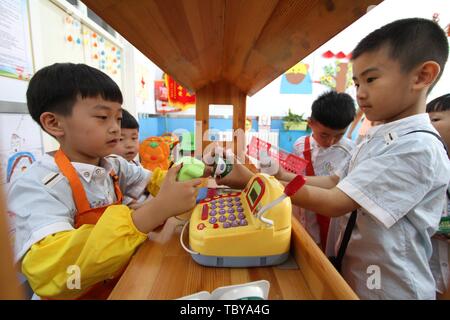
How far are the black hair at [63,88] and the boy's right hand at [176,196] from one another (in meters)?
0.31

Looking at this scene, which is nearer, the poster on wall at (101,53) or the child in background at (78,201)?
the child in background at (78,201)

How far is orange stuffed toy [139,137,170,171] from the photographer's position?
1289 mm

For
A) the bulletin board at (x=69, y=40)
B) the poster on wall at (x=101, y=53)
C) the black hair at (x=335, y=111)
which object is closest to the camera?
the black hair at (x=335, y=111)

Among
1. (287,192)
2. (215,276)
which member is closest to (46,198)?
(215,276)

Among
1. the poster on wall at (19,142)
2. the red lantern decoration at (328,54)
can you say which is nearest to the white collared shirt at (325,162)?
the poster on wall at (19,142)

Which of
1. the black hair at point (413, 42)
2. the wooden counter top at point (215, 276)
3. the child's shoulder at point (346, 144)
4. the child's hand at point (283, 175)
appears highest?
the black hair at point (413, 42)

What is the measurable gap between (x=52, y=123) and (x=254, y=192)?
524 mm

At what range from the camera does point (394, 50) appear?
47 centimetres

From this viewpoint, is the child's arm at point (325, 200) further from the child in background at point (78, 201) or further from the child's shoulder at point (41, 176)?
the child's shoulder at point (41, 176)

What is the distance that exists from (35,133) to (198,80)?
891 millimetres

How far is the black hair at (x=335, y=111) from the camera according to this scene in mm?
1044

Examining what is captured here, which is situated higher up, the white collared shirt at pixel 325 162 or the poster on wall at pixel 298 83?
the poster on wall at pixel 298 83

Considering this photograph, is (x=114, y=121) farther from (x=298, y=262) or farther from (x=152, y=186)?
(x=298, y=262)

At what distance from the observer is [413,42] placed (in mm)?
465
